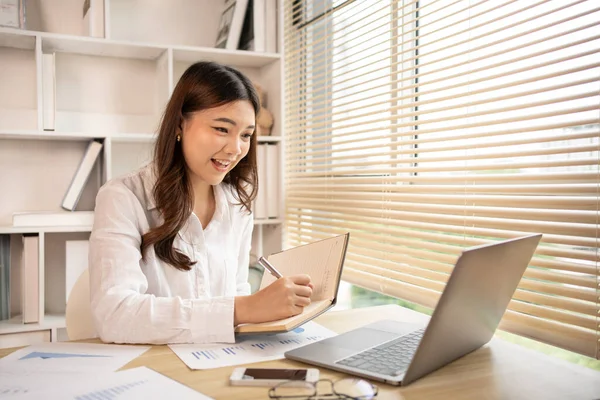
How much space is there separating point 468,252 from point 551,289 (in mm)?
529

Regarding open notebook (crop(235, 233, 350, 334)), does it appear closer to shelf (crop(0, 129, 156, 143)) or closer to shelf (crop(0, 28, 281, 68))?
shelf (crop(0, 129, 156, 143))

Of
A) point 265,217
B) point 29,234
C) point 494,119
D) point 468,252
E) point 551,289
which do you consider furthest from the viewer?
point 265,217

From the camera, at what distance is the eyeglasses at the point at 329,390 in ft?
2.75

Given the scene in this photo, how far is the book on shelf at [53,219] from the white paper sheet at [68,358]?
1.13 metres

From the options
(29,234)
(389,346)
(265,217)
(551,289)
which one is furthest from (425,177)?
(29,234)

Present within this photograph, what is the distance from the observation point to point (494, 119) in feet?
4.52

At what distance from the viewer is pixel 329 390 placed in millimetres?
867

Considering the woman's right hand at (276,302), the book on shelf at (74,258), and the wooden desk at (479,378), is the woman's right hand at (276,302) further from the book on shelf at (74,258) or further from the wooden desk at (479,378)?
the book on shelf at (74,258)

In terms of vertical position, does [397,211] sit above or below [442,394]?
above

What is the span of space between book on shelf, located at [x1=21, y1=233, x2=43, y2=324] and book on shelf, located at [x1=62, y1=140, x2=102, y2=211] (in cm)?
21

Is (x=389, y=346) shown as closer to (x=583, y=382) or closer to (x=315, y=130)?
(x=583, y=382)

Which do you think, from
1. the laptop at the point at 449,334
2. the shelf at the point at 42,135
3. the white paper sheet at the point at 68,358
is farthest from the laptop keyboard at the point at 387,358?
the shelf at the point at 42,135

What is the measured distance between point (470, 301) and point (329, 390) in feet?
0.91

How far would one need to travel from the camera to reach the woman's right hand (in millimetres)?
1141
